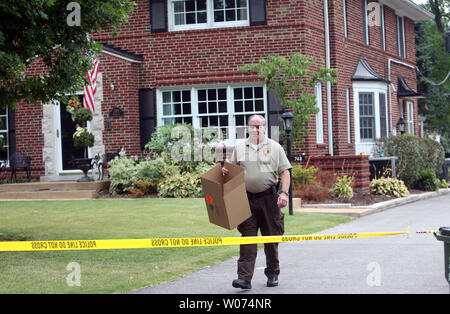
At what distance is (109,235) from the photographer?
11.0 m

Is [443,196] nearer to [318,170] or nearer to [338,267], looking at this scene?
[318,170]

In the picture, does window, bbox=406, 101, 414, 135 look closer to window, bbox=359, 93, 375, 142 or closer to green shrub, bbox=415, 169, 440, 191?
window, bbox=359, 93, 375, 142

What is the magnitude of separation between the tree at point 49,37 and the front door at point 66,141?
8990 mm

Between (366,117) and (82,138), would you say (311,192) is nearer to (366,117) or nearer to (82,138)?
(82,138)

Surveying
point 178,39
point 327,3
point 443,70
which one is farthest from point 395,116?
point 443,70

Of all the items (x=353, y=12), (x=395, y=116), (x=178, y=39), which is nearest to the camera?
(x=178, y=39)

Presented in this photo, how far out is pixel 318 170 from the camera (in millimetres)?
18016

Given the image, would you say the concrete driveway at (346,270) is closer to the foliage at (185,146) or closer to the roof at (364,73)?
the foliage at (185,146)

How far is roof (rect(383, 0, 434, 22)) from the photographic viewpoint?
24.8 m

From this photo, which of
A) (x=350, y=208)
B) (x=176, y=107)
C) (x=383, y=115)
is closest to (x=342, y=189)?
(x=350, y=208)

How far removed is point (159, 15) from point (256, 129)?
13.2m

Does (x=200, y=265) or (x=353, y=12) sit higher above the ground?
(x=353, y=12)
